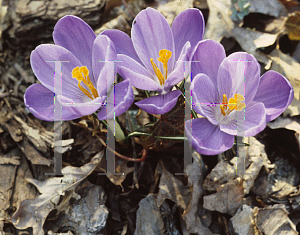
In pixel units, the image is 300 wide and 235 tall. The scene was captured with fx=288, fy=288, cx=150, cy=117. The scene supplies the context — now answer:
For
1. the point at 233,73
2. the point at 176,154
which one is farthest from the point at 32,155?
the point at 233,73

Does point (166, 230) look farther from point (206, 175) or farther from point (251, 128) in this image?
point (251, 128)

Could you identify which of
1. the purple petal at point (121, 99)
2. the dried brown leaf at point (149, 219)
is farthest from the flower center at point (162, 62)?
the dried brown leaf at point (149, 219)

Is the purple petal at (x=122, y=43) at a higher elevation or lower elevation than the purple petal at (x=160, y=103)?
higher

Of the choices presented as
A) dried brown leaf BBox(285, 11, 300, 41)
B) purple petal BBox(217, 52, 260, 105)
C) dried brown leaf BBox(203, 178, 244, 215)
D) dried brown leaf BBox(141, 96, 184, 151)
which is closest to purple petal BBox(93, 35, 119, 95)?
dried brown leaf BBox(141, 96, 184, 151)

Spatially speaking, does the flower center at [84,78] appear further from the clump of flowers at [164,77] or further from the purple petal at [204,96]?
the purple petal at [204,96]

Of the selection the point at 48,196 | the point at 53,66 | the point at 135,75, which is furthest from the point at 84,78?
the point at 48,196
